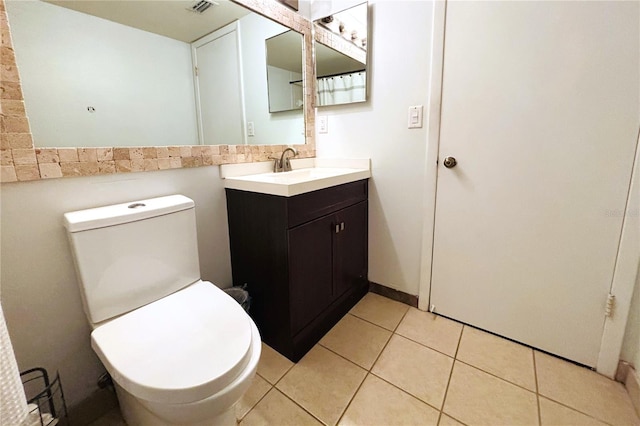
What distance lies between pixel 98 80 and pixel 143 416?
52.7 inches

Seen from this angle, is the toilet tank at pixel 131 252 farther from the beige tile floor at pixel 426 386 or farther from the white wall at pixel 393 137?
the white wall at pixel 393 137

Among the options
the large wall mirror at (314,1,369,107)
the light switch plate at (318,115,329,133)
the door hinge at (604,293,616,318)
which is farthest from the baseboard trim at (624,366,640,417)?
the light switch plate at (318,115,329,133)

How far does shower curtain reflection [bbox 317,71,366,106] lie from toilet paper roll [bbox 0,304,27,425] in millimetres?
1744

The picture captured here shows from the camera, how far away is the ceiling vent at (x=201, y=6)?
1402 millimetres

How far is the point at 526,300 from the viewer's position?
4.53 feet

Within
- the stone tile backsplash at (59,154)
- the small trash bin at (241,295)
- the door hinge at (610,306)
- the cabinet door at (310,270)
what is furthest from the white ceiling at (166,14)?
the door hinge at (610,306)

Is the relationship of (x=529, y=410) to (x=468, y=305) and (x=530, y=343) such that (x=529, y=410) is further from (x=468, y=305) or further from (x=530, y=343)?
(x=468, y=305)

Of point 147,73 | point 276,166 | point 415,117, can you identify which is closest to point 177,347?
point 276,166

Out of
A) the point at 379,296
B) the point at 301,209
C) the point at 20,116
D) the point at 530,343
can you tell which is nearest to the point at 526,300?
the point at 530,343

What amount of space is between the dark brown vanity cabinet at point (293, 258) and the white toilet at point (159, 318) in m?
0.30

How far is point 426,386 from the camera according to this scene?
120 centimetres

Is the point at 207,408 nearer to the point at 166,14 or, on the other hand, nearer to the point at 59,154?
the point at 59,154

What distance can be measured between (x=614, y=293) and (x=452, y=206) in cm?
72

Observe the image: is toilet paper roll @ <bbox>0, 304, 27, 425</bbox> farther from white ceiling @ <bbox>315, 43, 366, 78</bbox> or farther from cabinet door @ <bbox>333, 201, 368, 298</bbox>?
white ceiling @ <bbox>315, 43, 366, 78</bbox>
